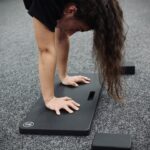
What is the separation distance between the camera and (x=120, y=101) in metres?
1.27

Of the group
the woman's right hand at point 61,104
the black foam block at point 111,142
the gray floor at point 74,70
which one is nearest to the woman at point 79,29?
the woman's right hand at point 61,104

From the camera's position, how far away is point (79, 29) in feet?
3.61

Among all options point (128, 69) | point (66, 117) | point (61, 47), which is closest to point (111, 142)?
point (66, 117)

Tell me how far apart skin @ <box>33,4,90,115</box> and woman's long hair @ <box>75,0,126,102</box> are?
4 cm

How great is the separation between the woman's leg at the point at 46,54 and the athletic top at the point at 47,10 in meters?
0.03

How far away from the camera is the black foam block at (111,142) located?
37.9 inches

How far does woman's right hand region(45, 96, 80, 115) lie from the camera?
1.20 meters

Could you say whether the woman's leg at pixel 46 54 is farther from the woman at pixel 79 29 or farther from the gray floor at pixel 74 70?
the gray floor at pixel 74 70

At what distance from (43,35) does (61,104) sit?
0.82 feet

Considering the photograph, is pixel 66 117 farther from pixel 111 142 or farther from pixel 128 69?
pixel 128 69

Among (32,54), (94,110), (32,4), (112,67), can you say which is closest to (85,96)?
(94,110)

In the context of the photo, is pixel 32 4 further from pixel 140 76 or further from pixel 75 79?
pixel 140 76

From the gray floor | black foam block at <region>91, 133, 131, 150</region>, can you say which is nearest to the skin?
the gray floor

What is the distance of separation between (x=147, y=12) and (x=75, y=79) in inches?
47.2
